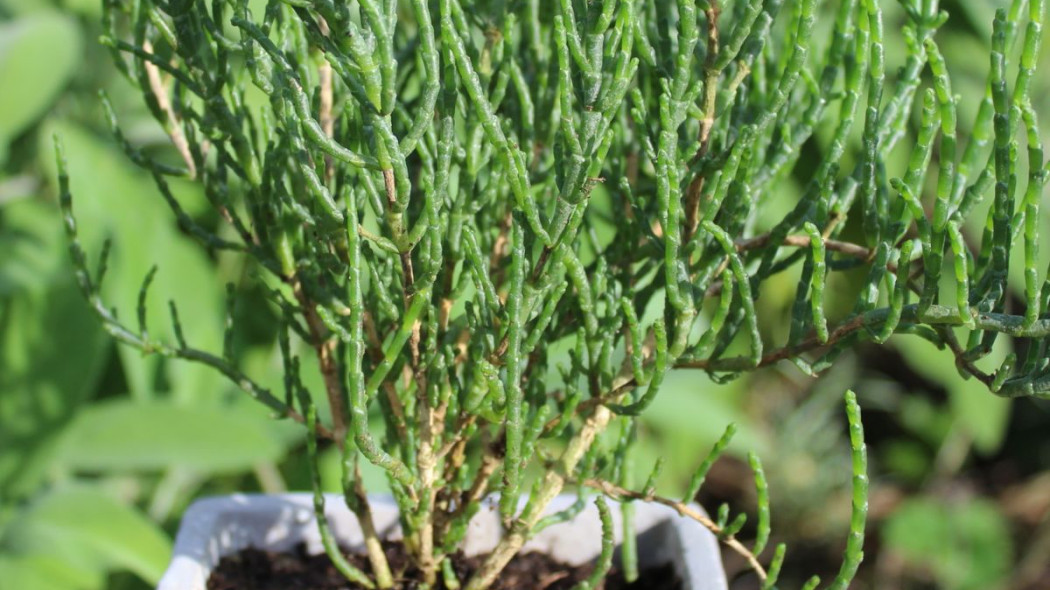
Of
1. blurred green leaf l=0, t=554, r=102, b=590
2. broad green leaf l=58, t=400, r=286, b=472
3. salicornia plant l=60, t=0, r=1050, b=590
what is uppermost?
salicornia plant l=60, t=0, r=1050, b=590

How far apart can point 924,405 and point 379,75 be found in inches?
84.1

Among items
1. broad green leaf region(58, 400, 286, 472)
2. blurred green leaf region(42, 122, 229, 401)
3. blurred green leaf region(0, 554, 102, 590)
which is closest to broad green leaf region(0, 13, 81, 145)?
blurred green leaf region(42, 122, 229, 401)

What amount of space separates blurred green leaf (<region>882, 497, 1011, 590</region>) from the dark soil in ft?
4.86

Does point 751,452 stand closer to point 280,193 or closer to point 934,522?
point 280,193

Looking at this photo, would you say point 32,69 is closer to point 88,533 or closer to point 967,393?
point 88,533

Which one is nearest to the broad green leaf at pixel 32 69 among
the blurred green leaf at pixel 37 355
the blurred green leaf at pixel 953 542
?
the blurred green leaf at pixel 37 355

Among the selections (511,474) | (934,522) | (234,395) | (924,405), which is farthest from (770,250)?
(924,405)

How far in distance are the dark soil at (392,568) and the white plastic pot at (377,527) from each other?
0.01 metres

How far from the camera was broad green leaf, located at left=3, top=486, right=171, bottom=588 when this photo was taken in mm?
1146

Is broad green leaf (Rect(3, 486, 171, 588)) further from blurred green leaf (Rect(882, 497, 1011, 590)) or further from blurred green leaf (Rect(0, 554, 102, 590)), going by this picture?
blurred green leaf (Rect(882, 497, 1011, 590))

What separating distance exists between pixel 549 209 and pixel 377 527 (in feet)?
1.00

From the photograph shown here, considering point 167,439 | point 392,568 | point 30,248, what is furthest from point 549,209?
point 30,248

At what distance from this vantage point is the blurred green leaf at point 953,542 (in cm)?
200

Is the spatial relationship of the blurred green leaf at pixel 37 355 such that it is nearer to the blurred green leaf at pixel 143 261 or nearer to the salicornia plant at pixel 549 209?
the blurred green leaf at pixel 143 261
